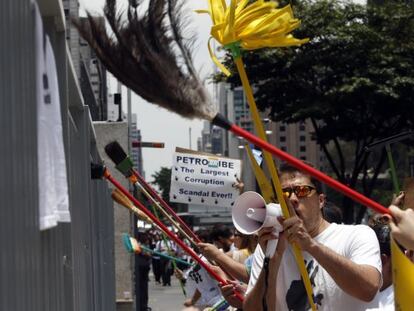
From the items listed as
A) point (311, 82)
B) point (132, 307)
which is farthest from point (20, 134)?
point (311, 82)

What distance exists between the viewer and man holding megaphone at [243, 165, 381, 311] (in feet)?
15.8

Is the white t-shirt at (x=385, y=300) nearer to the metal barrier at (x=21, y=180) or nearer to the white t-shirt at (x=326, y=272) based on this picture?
the white t-shirt at (x=326, y=272)

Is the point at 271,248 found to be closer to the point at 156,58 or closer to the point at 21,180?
the point at 156,58

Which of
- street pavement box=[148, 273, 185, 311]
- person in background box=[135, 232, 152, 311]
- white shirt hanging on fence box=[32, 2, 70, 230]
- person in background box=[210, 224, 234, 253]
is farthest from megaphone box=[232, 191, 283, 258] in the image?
street pavement box=[148, 273, 185, 311]

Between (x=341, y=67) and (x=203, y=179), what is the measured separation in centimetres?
1729

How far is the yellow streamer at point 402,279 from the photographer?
13.7ft

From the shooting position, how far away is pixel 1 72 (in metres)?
3.08

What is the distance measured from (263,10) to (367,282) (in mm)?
1390

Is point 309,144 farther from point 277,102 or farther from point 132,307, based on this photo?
point 132,307

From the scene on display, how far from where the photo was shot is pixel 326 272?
5133 millimetres

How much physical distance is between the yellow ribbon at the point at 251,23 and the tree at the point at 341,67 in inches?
853

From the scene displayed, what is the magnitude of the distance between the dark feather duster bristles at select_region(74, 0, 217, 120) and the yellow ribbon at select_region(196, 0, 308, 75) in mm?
183

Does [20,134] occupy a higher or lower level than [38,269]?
higher

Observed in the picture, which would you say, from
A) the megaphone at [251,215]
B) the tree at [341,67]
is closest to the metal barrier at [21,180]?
the megaphone at [251,215]
